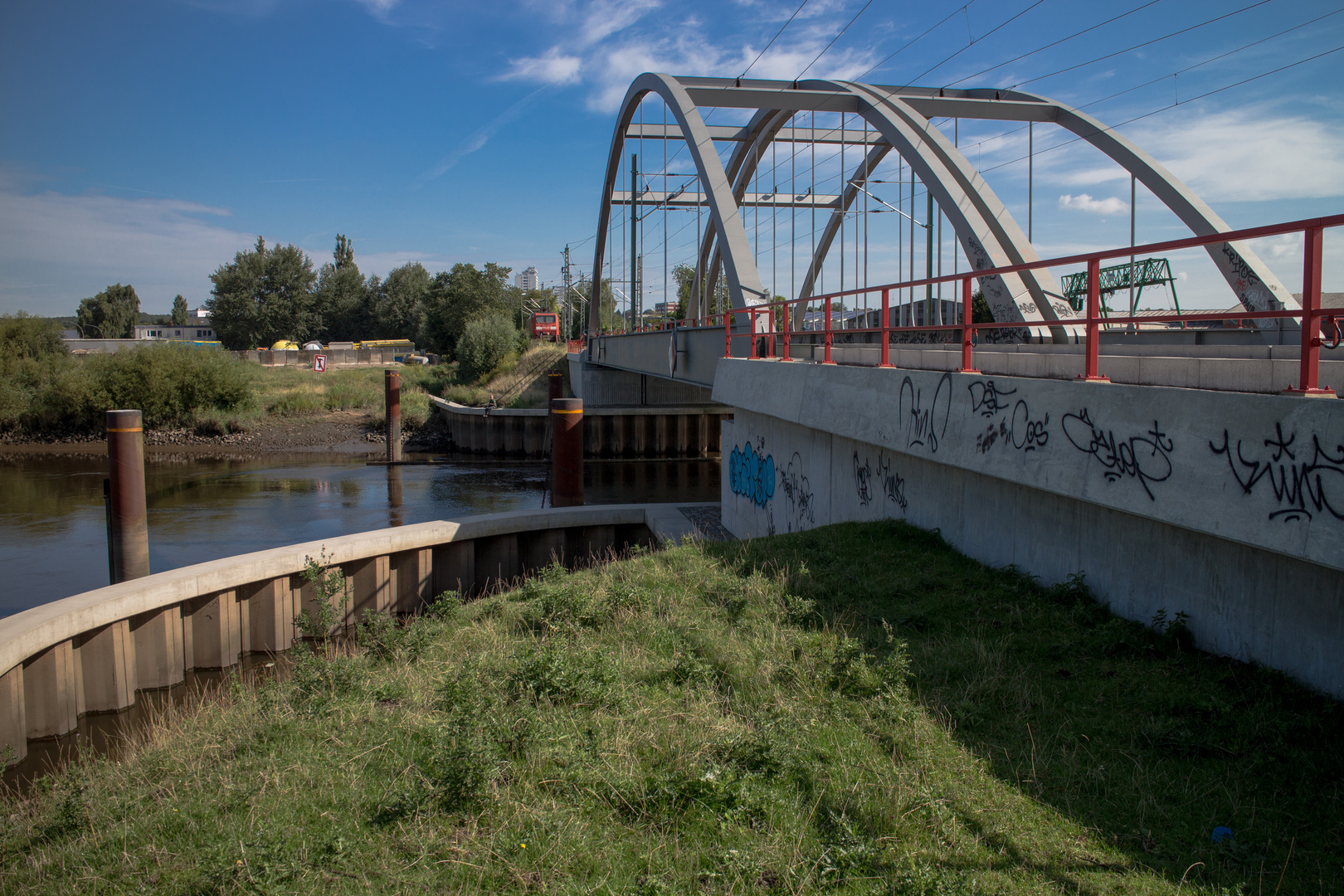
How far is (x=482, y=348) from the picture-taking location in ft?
190

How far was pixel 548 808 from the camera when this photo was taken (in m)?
4.11

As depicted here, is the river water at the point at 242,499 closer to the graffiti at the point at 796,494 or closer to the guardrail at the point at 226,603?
the guardrail at the point at 226,603

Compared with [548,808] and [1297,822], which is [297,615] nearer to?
[548,808]

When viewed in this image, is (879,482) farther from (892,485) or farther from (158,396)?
(158,396)

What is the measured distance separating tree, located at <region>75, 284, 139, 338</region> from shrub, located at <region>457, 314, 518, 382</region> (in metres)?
91.6

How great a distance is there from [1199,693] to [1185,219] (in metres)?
18.5

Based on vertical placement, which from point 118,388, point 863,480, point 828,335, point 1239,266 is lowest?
point 863,480

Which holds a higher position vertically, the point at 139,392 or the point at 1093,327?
the point at 1093,327

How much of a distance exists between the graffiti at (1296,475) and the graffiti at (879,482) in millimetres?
4399

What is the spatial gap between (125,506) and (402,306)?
101400 mm

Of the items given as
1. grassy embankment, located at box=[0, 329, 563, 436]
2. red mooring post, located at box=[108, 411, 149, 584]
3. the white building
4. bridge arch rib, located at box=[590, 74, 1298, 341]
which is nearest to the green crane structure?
bridge arch rib, located at box=[590, 74, 1298, 341]

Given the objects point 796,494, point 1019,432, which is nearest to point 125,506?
point 796,494

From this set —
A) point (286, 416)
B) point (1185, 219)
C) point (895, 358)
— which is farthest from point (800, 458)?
point (286, 416)

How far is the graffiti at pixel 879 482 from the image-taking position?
29.7 feet
